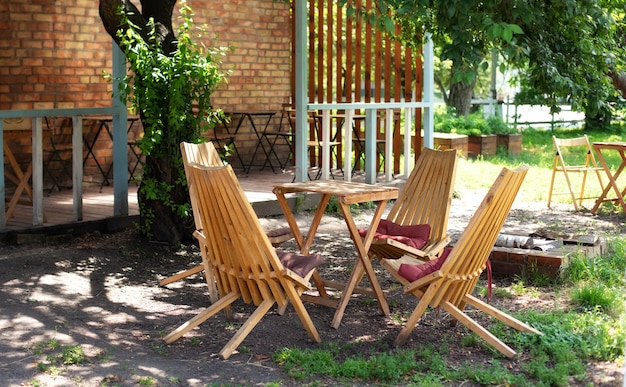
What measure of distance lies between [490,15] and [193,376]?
282 centimetres

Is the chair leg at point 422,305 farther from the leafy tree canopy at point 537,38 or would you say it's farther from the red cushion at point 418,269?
the leafy tree canopy at point 537,38

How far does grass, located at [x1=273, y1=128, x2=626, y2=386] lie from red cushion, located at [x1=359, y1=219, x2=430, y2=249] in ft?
1.80

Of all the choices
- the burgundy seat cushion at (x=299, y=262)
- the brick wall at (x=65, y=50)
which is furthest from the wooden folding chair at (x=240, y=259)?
the brick wall at (x=65, y=50)

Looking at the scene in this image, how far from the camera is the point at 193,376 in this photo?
4.64 m

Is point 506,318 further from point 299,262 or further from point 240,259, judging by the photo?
point 240,259

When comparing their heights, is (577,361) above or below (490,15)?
below

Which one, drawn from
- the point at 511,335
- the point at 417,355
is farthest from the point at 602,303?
the point at 417,355

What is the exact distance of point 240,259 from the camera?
16.6ft

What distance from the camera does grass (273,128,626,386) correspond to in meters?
4.65

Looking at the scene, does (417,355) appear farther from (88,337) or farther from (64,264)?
(64,264)

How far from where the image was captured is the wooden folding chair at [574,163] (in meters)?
10.4

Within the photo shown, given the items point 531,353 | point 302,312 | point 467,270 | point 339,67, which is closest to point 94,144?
A: point 339,67

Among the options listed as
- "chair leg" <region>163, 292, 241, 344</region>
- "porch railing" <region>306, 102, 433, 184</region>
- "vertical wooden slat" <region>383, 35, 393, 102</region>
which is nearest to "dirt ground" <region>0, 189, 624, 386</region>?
"chair leg" <region>163, 292, 241, 344</region>

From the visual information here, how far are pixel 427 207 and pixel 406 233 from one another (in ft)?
1.26
